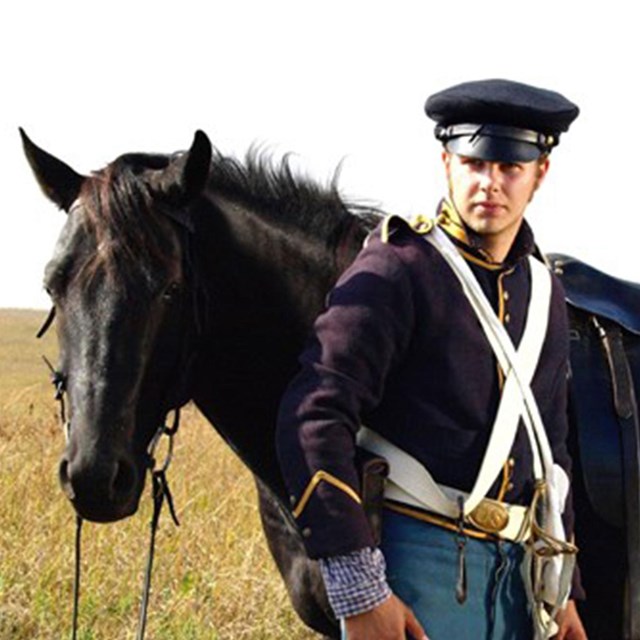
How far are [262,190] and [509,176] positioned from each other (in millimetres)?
1212

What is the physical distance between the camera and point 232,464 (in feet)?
30.4

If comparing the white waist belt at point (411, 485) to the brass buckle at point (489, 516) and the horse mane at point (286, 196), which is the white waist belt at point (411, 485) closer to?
the brass buckle at point (489, 516)

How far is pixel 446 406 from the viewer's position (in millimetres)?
2730

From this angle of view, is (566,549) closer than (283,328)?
Yes

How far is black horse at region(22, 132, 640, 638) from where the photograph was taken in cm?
305

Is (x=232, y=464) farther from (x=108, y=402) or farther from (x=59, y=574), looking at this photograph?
(x=108, y=402)

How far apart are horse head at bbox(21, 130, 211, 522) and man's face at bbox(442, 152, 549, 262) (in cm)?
84

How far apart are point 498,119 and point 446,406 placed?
71cm

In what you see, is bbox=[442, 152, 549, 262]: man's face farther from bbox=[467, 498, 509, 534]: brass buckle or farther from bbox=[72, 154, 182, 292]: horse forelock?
bbox=[72, 154, 182, 292]: horse forelock

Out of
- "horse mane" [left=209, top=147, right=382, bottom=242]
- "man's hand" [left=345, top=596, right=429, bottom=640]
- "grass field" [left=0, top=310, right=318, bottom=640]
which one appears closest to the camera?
"man's hand" [left=345, top=596, right=429, bottom=640]

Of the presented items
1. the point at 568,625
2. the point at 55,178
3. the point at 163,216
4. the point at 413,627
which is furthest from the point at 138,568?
the point at 413,627

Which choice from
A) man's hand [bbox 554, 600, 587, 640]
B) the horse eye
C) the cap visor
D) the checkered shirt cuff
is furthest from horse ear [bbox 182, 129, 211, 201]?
man's hand [bbox 554, 600, 587, 640]

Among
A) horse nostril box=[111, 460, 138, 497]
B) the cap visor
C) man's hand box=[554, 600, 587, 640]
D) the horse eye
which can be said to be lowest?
man's hand box=[554, 600, 587, 640]

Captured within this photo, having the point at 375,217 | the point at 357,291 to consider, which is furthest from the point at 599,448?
the point at 357,291
